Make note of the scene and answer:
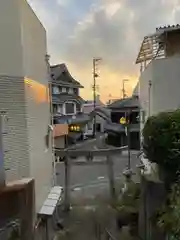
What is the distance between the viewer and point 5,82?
7.31 meters

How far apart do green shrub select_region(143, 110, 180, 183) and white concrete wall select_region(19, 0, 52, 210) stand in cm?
306

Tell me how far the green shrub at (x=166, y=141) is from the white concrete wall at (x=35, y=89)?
306 centimetres

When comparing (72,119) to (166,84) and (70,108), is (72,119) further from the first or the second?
(166,84)

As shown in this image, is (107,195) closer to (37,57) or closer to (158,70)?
(158,70)

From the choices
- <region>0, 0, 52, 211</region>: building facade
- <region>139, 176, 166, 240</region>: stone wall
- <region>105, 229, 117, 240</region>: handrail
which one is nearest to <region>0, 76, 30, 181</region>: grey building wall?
<region>0, 0, 52, 211</region>: building facade

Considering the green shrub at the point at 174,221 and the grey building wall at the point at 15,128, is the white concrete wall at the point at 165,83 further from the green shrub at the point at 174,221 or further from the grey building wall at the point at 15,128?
the grey building wall at the point at 15,128

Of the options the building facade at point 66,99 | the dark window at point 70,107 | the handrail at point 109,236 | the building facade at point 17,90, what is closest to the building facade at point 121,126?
the building facade at point 66,99

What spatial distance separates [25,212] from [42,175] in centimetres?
244

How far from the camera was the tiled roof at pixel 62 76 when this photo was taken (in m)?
33.8

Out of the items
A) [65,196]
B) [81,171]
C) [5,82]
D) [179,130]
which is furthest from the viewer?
[81,171]

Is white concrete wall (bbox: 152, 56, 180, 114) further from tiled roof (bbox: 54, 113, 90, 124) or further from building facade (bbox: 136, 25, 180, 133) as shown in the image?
tiled roof (bbox: 54, 113, 90, 124)

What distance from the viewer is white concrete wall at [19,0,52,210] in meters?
8.00

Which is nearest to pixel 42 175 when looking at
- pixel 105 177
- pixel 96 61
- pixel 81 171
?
pixel 105 177

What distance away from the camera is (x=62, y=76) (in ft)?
117
